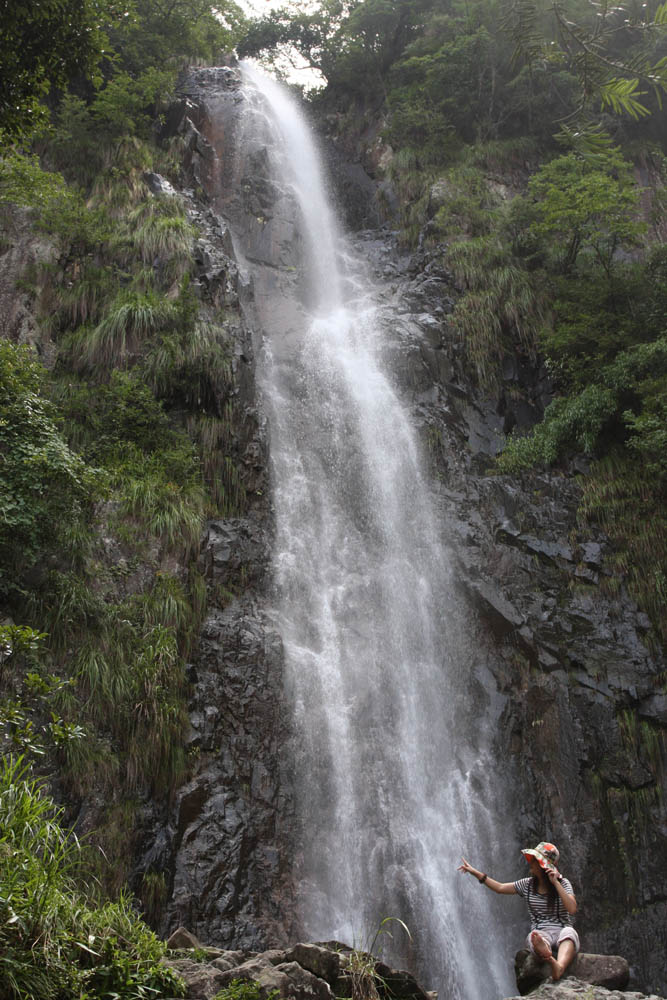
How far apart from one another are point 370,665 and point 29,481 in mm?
5468

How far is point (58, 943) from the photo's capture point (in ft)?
11.1

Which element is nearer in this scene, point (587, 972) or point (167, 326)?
point (587, 972)

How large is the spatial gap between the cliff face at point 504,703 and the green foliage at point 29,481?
253 cm

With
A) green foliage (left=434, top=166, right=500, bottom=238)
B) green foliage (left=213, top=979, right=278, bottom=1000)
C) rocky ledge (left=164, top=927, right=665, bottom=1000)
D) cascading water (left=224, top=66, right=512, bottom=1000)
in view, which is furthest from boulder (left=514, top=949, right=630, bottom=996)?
green foliage (left=434, top=166, right=500, bottom=238)

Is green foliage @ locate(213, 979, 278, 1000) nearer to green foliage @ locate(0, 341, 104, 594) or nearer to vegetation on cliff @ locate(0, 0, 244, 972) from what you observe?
vegetation on cliff @ locate(0, 0, 244, 972)

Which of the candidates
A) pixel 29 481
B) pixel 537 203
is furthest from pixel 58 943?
pixel 537 203

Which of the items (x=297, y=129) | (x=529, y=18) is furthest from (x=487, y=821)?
(x=297, y=129)

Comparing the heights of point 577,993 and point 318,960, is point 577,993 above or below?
above

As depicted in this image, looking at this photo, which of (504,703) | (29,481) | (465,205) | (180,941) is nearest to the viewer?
(180,941)

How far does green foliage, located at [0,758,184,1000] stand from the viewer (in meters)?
3.18

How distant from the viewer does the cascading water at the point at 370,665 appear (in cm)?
820

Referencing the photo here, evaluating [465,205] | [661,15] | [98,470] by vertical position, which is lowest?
[98,470]

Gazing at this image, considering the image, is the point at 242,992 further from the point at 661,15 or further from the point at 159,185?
the point at 159,185

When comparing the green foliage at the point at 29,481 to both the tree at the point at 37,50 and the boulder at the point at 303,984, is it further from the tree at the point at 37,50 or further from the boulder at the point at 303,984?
the boulder at the point at 303,984
